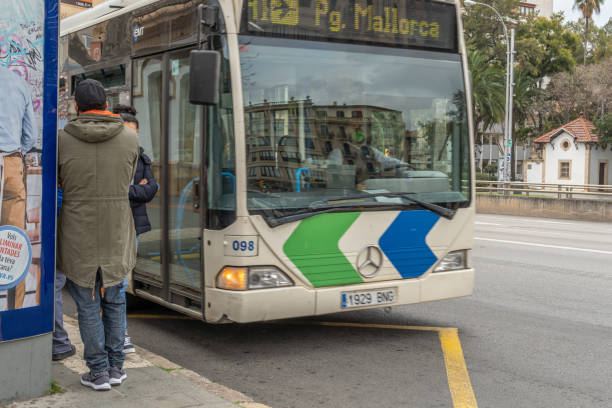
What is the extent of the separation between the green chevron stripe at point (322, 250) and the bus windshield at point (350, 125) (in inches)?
5.4

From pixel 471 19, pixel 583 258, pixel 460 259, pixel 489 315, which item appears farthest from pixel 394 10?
pixel 471 19

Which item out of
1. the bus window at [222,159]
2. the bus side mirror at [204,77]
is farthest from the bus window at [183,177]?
the bus side mirror at [204,77]

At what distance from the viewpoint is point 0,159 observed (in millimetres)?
4270

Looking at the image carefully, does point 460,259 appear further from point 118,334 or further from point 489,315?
point 118,334

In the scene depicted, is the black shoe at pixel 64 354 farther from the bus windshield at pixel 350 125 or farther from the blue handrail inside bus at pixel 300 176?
the blue handrail inside bus at pixel 300 176

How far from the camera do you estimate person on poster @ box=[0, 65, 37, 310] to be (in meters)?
4.27

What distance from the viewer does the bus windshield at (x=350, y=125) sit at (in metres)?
5.86

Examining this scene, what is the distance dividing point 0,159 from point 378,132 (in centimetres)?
313

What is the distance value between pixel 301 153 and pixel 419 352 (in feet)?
6.35

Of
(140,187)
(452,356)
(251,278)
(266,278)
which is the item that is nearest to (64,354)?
(140,187)

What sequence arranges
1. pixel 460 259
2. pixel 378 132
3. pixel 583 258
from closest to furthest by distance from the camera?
pixel 378 132
pixel 460 259
pixel 583 258

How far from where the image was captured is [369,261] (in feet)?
20.7

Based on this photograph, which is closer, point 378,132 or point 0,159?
point 0,159

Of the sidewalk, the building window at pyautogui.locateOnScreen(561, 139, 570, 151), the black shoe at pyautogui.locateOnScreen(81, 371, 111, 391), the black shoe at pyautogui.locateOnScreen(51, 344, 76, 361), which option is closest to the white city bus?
the sidewalk
